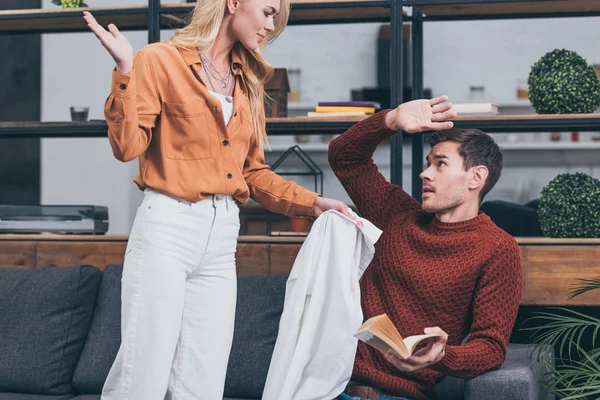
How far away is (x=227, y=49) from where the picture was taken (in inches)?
81.7

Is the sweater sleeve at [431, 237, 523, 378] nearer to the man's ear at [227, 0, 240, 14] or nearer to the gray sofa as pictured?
the gray sofa

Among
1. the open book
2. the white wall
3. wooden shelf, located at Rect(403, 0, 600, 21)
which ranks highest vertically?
the white wall

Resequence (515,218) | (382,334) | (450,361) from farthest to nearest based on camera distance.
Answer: (515,218) → (450,361) → (382,334)

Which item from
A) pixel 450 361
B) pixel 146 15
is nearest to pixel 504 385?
pixel 450 361

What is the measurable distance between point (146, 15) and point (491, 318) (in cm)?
176

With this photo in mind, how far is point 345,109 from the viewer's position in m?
3.03

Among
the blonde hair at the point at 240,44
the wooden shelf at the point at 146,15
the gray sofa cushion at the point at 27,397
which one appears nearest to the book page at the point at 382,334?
the blonde hair at the point at 240,44

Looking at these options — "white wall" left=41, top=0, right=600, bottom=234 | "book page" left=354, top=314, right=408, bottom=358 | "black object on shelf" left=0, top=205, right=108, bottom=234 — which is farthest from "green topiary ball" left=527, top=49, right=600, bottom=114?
"white wall" left=41, top=0, right=600, bottom=234

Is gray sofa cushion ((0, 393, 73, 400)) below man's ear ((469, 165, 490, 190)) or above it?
below

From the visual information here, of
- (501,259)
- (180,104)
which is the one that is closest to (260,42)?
(180,104)

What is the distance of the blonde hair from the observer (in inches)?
78.2

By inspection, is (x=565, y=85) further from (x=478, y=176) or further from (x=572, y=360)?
(x=572, y=360)

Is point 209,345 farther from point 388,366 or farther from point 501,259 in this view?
point 501,259

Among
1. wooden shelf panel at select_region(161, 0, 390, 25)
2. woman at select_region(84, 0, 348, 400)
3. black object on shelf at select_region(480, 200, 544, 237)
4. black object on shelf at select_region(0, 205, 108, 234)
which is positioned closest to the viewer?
woman at select_region(84, 0, 348, 400)
